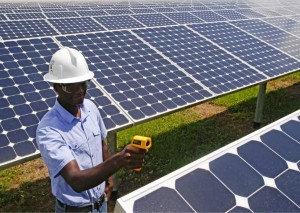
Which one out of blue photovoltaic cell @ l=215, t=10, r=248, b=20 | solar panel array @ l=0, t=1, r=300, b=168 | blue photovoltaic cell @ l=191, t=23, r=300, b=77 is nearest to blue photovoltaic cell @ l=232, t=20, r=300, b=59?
solar panel array @ l=0, t=1, r=300, b=168

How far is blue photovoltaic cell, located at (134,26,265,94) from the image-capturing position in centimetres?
805

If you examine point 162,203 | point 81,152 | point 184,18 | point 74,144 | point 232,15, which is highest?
point 162,203

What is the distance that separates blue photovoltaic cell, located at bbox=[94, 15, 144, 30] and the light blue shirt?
7016 millimetres

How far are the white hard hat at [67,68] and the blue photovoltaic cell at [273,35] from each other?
29.5 ft

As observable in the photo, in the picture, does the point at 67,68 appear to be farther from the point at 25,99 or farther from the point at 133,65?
the point at 133,65

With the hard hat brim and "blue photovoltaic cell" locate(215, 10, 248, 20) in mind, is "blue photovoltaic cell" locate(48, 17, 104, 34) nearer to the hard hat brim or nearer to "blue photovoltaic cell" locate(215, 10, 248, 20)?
the hard hat brim

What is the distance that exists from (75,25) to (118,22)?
161 centimetres

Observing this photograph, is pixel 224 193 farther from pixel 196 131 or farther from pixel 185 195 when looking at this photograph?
pixel 196 131

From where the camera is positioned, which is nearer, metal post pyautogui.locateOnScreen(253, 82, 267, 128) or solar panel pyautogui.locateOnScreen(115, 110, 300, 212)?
solar panel pyautogui.locateOnScreen(115, 110, 300, 212)

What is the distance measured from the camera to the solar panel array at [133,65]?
5.76 metres

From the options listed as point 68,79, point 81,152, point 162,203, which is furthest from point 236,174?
point 68,79

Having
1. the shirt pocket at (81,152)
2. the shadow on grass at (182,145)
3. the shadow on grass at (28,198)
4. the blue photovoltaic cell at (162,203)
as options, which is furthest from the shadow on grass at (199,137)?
the blue photovoltaic cell at (162,203)

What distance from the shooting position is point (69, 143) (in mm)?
3557

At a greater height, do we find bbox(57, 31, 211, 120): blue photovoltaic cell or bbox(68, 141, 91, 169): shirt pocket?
bbox(68, 141, 91, 169): shirt pocket
